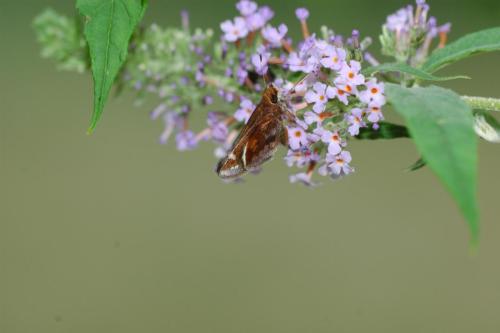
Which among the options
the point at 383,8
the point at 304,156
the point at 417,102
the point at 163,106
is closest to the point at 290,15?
the point at 383,8

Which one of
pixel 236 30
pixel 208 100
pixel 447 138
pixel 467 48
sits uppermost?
pixel 236 30

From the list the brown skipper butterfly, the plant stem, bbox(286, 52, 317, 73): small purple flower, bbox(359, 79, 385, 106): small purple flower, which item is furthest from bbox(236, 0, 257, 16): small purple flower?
the plant stem

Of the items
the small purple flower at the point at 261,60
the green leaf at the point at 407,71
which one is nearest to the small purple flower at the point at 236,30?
the small purple flower at the point at 261,60

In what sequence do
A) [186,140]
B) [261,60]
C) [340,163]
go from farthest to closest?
[186,140] → [261,60] → [340,163]

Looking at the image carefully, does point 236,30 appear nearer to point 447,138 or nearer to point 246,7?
point 246,7

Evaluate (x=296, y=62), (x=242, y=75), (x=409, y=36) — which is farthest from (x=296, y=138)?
(x=409, y=36)

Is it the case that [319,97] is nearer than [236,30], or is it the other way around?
[319,97]
